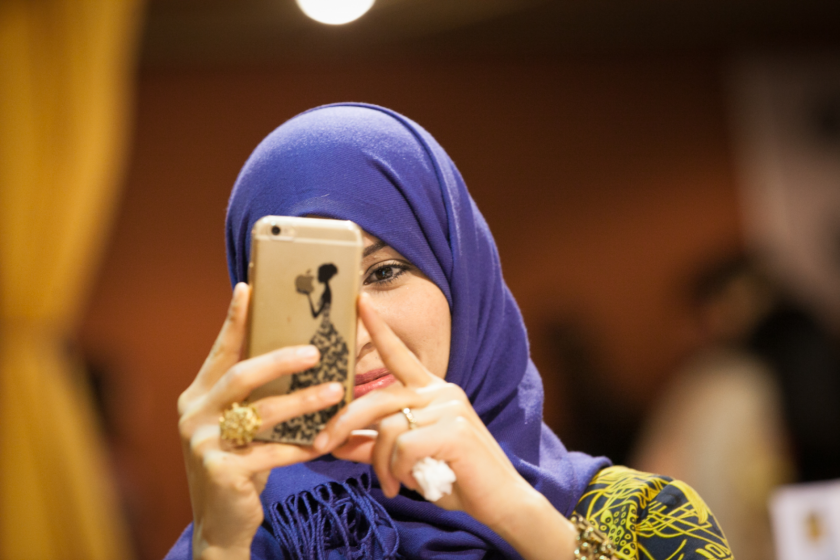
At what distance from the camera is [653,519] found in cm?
87

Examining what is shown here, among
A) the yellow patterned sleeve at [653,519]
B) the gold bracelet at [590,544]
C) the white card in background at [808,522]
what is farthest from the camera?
the white card in background at [808,522]

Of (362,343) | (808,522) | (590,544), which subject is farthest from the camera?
(808,522)

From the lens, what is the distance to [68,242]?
2361 millimetres

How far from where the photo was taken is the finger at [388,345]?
639 millimetres

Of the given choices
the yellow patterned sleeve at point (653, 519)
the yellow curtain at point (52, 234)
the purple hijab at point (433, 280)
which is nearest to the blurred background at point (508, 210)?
the yellow curtain at point (52, 234)

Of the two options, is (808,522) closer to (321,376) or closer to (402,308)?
(402,308)

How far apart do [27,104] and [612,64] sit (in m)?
2.50

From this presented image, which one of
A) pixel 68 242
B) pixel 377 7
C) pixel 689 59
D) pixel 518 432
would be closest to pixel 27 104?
pixel 68 242

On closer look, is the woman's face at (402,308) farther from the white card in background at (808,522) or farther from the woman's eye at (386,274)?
the white card in background at (808,522)

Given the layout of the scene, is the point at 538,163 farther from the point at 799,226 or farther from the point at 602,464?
the point at 602,464

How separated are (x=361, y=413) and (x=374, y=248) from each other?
31 centimetres

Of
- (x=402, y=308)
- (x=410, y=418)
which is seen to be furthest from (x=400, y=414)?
(x=402, y=308)

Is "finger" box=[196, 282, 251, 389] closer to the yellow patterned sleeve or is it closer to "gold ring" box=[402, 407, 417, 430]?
"gold ring" box=[402, 407, 417, 430]

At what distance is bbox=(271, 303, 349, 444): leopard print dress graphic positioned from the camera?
643mm
